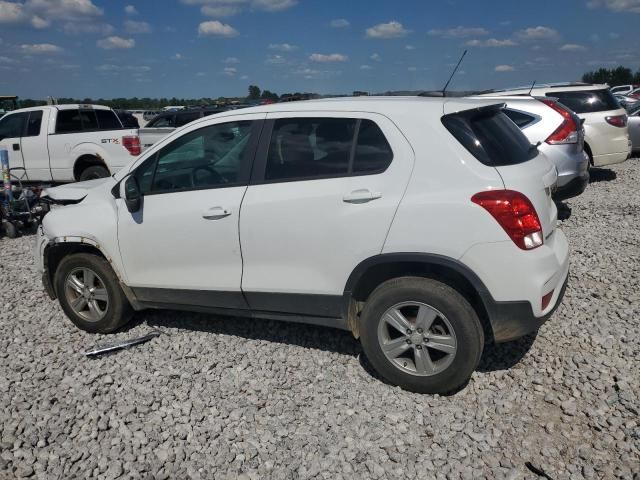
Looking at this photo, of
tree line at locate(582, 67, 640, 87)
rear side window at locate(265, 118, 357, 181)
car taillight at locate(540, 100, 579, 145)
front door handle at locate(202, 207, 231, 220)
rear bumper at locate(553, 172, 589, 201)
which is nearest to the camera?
rear side window at locate(265, 118, 357, 181)

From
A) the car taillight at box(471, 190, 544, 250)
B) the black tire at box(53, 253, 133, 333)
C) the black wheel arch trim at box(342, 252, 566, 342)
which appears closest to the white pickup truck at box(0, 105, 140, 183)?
the black tire at box(53, 253, 133, 333)

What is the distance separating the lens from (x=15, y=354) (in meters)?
4.36

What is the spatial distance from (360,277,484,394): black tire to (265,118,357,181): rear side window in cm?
83

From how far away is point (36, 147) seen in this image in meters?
10.8

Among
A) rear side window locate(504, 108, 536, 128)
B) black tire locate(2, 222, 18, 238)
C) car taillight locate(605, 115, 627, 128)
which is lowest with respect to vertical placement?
black tire locate(2, 222, 18, 238)

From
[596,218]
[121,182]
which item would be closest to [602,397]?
[121,182]

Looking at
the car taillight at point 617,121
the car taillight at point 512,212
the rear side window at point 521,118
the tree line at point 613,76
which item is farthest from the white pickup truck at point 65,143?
the tree line at point 613,76

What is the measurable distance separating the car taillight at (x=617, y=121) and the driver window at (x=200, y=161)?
8.42m

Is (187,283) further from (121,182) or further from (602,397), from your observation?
(602,397)

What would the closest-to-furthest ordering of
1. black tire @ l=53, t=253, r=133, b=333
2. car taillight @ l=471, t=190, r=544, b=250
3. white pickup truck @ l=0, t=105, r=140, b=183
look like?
car taillight @ l=471, t=190, r=544, b=250, black tire @ l=53, t=253, r=133, b=333, white pickup truck @ l=0, t=105, r=140, b=183

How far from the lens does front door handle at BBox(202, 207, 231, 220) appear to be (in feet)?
12.3

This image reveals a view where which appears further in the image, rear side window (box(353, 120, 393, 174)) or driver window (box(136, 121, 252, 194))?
driver window (box(136, 121, 252, 194))

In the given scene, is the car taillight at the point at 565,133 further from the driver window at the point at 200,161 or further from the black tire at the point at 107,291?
the black tire at the point at 107,291

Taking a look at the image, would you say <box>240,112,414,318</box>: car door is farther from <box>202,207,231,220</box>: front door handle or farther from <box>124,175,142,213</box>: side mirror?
<box>124,175,142,213</box>: side mirror
